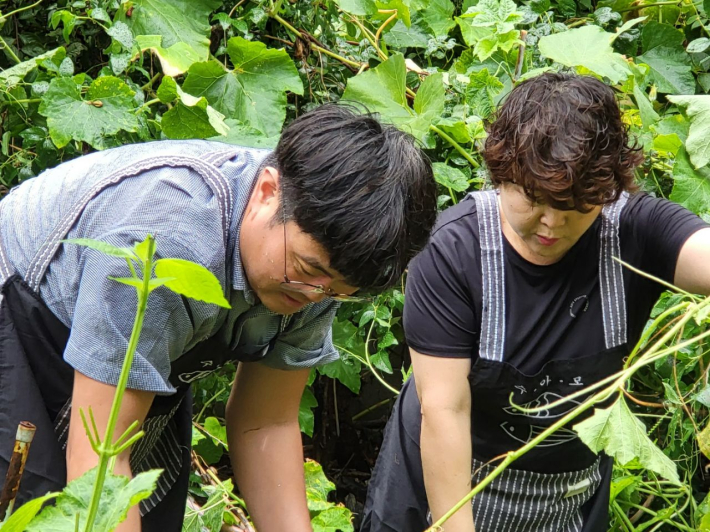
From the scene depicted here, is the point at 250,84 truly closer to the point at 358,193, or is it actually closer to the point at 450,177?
the point at 450,177

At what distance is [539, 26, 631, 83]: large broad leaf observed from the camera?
2.27 m

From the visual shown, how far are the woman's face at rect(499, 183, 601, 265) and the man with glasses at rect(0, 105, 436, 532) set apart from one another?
34 cm

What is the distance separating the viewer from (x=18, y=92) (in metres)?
2.46

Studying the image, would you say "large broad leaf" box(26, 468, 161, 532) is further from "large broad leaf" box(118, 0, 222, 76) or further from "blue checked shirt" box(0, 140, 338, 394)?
"large broad leaf" box(118, 0, 222, 76)

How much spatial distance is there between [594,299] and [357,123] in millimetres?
679

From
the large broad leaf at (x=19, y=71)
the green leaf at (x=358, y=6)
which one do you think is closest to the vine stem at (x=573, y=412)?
the green leaf at (x=358, y=6)

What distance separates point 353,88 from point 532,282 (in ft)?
3.19

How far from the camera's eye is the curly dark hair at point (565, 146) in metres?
1.47

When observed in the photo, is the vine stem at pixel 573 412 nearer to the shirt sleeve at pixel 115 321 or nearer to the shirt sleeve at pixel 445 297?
the shirt sleeve at pixel 115 321

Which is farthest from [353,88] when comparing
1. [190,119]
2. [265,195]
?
[265,195]

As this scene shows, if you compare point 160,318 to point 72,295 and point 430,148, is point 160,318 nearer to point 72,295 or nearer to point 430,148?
point 72,295

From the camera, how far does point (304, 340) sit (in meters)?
1.52

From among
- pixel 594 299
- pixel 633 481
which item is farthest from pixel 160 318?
pixel 633 481

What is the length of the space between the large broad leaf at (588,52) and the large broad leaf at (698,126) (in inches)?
12.9
